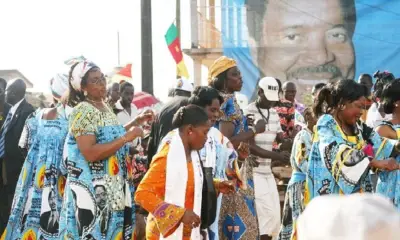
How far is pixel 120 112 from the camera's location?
10227 mm

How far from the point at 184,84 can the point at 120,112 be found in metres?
3.04

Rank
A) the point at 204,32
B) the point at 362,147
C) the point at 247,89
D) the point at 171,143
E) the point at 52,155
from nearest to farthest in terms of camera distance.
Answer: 1. the point at 171,143
2. the point at 362,147
3. the point at 52,155
4. the point at 247,89
5. the point at 204,32

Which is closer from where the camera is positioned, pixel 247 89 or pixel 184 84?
pixel 184 84

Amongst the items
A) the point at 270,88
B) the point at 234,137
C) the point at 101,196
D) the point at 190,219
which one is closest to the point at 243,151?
the point at 234,137

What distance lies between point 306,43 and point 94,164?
30.7 feet

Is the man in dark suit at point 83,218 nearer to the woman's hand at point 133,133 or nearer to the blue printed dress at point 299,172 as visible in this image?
the woman's hand at point 133,133

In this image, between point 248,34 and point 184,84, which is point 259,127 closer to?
point 184,84

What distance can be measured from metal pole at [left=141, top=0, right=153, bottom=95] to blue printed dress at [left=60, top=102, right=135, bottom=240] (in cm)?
929

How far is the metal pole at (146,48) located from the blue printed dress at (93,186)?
9295mm

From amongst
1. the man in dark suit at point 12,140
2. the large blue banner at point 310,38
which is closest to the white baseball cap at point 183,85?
the man in dark suit at point 12,140

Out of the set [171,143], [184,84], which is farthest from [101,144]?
[184,84]

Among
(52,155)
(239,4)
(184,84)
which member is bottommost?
(52,155)

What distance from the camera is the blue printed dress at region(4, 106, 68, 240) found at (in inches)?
279

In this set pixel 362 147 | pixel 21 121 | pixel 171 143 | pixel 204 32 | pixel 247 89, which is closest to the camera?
pixel 171 143
